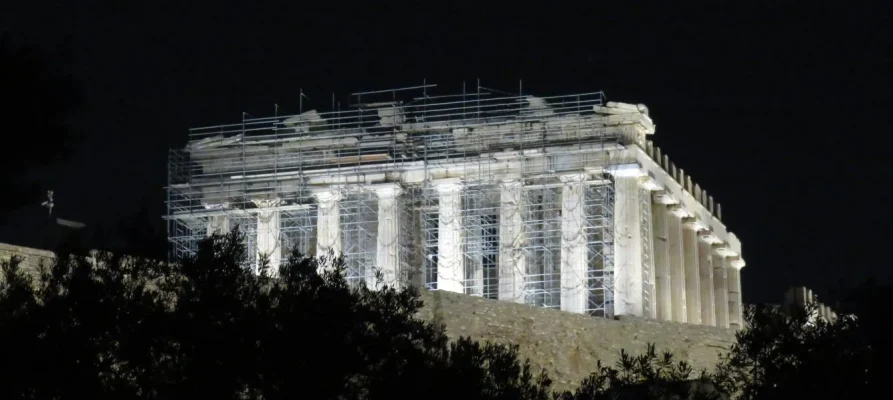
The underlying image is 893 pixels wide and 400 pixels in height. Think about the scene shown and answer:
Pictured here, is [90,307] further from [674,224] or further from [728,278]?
[728,278]

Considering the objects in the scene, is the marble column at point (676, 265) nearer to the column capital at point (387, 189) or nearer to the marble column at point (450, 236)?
the marble column at point (450, 236)

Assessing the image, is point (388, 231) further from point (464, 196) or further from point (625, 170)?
point (625, 170)

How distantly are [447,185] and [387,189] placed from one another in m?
1.79

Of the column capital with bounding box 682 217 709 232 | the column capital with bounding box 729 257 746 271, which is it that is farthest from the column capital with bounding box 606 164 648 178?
the column capital with bounding box 729 257 746 271

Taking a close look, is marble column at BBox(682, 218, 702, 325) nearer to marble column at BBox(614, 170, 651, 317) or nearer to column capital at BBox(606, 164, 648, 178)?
marble column at BBox(614, 170, 651, 317)

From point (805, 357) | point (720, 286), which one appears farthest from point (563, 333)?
point (805, 357)

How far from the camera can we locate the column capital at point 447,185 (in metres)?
62.1

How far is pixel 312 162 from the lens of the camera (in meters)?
63.3

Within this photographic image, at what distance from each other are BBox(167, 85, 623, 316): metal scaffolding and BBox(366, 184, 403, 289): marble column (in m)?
0.29

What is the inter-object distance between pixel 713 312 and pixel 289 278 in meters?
41.0

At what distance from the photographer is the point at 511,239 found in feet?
203

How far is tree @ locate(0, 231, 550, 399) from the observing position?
91.8 ft

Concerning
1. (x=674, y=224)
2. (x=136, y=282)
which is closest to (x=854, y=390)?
(x=136, y=282)

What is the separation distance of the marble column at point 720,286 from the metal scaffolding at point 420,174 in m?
11.0
